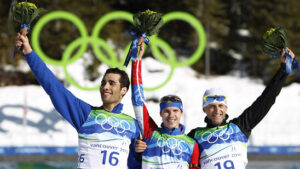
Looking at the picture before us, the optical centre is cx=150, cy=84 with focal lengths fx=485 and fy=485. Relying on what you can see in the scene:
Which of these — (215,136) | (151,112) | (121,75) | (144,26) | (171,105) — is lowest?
(215,136)

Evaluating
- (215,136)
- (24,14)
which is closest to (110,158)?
(215,136)

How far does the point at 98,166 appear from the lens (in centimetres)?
409

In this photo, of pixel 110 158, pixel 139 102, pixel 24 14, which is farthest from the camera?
pixel 139 102

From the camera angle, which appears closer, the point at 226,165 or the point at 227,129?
the point at 226,165

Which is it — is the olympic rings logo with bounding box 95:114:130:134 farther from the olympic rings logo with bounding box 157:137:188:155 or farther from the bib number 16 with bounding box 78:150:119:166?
the olympic rings logo with bounding box 157:137:188:155

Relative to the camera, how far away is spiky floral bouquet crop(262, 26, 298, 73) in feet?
14.4

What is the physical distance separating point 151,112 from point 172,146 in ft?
45.4

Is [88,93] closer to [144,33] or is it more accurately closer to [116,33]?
[116,33]

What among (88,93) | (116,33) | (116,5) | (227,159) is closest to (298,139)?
(88,93)

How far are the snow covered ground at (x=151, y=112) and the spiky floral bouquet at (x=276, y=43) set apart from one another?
10985 millimetres

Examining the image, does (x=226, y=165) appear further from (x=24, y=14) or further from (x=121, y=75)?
(x=24, y=14)

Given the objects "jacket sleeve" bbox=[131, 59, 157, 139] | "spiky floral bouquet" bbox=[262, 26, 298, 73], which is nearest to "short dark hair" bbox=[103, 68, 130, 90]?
"jacket sleeve" bbox=[131, 59, 157, 139]

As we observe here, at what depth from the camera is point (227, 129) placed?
179 inches

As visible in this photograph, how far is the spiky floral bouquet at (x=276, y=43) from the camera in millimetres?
4395
